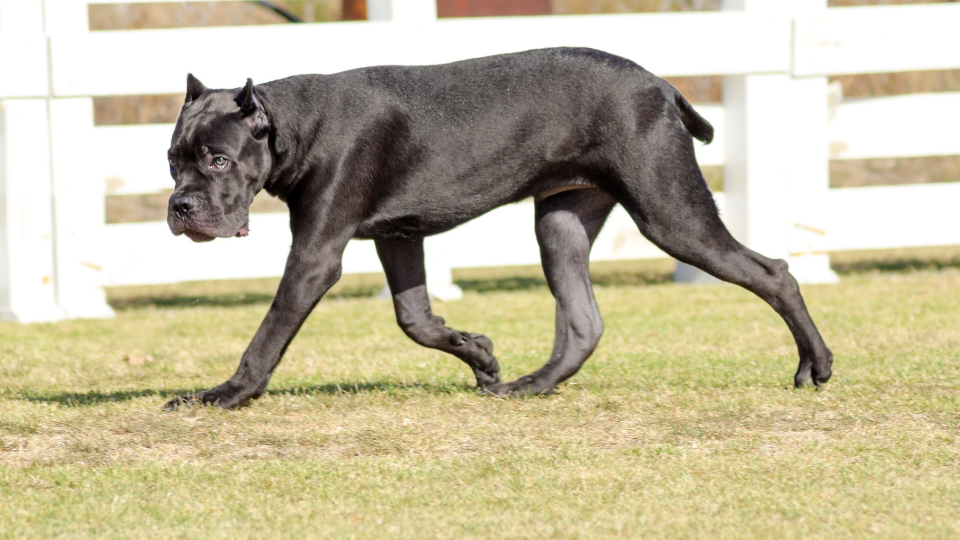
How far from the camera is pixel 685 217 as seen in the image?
4.21 meters

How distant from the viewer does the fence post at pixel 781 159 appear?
7.55 meters

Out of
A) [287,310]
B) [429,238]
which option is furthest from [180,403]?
[429,238]

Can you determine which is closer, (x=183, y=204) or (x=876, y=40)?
(x=183, y=204)

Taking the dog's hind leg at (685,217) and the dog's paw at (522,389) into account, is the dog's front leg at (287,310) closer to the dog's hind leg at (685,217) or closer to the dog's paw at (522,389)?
the dog's paw at (522,389)

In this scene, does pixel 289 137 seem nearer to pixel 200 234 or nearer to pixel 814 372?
pixel 200 234

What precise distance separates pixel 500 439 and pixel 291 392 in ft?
3.88

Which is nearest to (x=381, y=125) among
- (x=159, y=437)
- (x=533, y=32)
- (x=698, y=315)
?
(x=159, y=437)

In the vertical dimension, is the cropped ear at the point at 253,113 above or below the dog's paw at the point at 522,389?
above

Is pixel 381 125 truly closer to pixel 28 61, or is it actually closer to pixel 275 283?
pixel 28 61

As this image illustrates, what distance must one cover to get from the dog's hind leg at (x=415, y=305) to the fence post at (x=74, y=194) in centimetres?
305

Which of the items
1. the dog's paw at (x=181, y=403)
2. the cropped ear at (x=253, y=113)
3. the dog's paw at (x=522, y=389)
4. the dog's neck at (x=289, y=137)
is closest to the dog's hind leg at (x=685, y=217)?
the dog's paw at (x=522, y=389)

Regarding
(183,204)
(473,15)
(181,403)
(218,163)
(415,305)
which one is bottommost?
(181,403)

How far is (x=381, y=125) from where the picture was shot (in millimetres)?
4184

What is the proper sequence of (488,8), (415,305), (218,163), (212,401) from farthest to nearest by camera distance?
(488,8)
(415,305)
(212,401)
(218,163)
